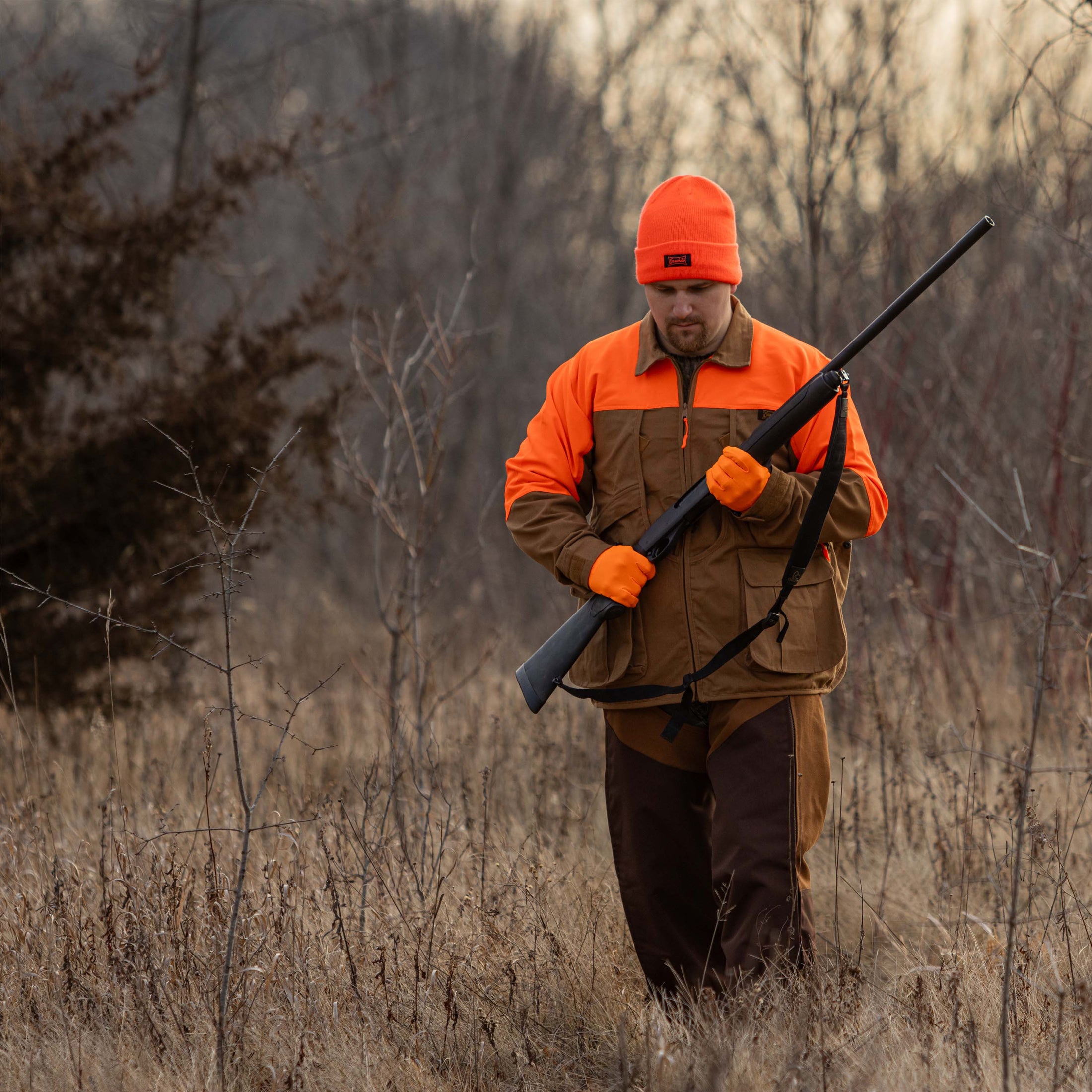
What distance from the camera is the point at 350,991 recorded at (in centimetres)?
310

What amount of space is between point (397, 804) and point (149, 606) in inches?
87.5

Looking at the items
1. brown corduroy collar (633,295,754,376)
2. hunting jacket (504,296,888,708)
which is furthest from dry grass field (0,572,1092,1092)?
brown corduroy collar (633,295,754,376)

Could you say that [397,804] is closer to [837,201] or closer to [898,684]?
[898,684]

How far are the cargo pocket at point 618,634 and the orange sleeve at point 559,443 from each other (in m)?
0.13

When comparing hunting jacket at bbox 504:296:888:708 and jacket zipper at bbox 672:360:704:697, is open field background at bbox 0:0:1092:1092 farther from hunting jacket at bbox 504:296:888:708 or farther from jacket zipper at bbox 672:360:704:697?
jacket zipper at bbox 672:360:704:697

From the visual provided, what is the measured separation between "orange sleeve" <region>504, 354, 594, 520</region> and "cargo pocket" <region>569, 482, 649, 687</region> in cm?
13

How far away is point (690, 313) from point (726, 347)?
0.14 meters

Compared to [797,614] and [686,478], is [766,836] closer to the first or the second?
[797,614]

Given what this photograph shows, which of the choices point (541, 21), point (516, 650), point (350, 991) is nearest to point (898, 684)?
point (516, 650)

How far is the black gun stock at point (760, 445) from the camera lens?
9.64 ft

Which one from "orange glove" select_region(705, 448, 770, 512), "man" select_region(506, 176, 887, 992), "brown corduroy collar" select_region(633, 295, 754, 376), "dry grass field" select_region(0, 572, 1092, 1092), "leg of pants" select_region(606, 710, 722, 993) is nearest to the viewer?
"dry grass field" select_region(0, 572, 1092, 1092)

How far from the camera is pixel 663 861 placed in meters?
3.23

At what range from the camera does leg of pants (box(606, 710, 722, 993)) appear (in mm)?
3215

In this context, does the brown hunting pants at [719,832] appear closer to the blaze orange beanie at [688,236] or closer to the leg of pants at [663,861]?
the leg of pants at [663,861]
